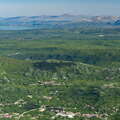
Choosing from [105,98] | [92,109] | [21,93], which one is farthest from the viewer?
[21,93]

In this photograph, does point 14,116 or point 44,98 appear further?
point 44,98

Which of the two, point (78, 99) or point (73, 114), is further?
point (78, 99)

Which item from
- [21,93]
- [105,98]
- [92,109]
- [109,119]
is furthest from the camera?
[21,93]

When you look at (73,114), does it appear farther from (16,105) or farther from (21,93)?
(21,93)

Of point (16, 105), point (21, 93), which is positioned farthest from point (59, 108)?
point (21, 93)

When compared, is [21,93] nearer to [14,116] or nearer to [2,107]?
[2,107]

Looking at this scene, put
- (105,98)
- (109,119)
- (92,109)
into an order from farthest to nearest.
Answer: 1. (105,98)
2. (92,109)
3. (109,119)

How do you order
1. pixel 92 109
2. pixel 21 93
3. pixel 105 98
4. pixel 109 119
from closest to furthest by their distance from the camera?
1. pixel 109 119
2. pixel 92 109
3. pixel 105 98
4. pixel 21 93

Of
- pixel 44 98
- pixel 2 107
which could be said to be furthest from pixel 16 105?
pixel 44 98

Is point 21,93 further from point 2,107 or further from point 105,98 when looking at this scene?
point 105,98
